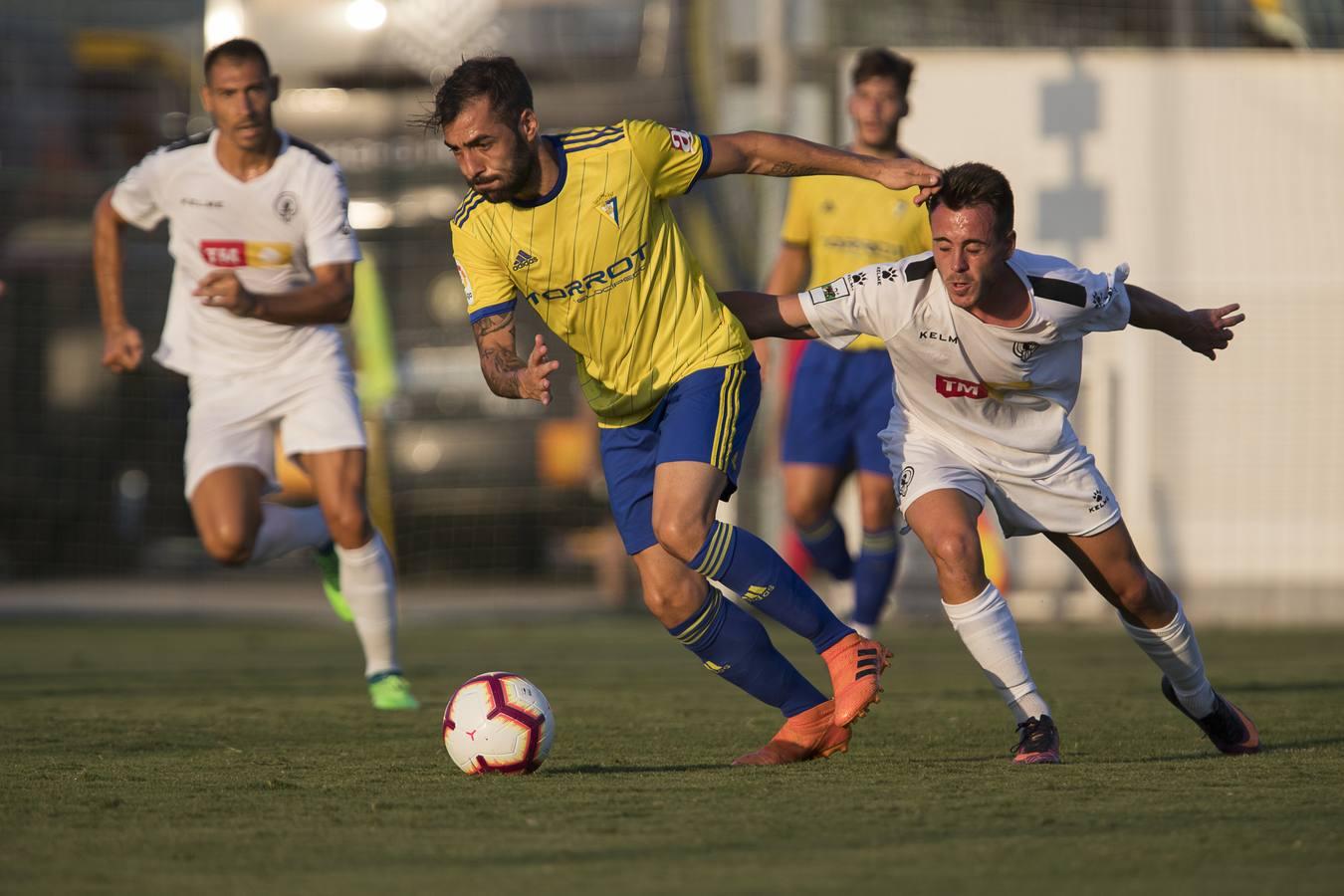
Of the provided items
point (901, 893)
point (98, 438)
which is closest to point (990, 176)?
point (901, 893)

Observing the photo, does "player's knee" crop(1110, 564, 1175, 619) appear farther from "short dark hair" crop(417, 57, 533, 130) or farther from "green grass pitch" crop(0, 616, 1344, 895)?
"short dark hair" crop(417, 57, 533, 130)

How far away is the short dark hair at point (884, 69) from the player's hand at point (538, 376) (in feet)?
11.4

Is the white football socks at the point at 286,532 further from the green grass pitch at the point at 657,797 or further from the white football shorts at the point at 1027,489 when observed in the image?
the white football shorts at the point at 1027,489

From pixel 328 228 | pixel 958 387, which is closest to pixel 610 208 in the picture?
pixel 958 387

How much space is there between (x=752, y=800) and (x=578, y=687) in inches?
140

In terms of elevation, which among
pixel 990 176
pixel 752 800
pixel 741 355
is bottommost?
pixel 752 800

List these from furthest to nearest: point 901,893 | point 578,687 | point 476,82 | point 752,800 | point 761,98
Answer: point 761,98 → point 578,687 → point 476,82 → point 752,800 → point 901,893

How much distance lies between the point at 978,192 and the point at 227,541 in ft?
11.2

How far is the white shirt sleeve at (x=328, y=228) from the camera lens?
6.90 m

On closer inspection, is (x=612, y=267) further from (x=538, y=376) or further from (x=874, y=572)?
(x=874, y=572)

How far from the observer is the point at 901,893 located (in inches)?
126

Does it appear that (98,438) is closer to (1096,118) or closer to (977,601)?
(1096,118)

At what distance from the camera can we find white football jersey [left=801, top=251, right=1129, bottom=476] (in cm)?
509

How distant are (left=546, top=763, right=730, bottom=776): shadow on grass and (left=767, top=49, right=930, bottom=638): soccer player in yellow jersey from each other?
9.74 feet
